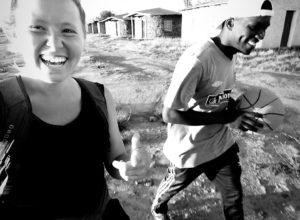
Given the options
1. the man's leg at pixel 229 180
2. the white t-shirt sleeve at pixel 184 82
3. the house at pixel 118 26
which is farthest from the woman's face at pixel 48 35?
the house at pixel 118 26

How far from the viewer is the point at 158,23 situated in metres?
19.7

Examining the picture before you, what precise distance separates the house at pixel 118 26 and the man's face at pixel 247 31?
2311 cm

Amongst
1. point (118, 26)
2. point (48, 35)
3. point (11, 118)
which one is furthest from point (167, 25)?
point (11, 118)

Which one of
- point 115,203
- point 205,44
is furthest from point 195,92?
point 115,203

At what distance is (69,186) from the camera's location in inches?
39.4

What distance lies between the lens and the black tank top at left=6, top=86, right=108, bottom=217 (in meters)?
0.92

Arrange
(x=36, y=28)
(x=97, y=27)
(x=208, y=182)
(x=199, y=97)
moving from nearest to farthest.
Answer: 1. (x=36, y=28)
2. (x=199, y=97)
3. (x=208, y=182)
4. (x=97, y=27)

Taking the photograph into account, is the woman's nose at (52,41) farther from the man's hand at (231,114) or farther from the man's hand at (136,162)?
the man's hand at (231,114)

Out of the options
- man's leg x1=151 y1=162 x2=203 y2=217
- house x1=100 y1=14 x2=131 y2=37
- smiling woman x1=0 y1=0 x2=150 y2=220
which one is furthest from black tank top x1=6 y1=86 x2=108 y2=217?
house x1=100 y1=14 x2=131 y2=37

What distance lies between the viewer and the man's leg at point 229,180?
1.78 m

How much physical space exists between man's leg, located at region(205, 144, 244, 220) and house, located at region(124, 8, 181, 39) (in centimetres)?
1914

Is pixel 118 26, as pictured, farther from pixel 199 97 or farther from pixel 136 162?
pixel 136 162

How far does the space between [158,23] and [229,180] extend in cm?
1953

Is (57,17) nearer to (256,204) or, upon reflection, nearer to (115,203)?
(115,203)
